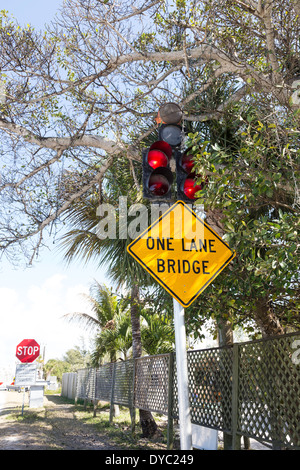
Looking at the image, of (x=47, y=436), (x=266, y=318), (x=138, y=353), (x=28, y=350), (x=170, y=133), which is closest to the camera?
(x=170, y=133)

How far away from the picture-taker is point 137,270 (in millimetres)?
10727

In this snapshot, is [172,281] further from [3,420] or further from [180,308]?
[3,420]

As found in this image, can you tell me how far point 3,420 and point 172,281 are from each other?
9.83 m

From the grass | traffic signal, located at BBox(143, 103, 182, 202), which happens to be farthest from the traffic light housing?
the grass

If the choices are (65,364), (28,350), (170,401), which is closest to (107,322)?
(28,350)

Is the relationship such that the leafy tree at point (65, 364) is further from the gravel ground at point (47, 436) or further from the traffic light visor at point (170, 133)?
the traffic light visor at point (170, 133)

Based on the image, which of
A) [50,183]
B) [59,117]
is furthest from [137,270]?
[59,117]

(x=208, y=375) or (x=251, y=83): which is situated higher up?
(x=251, y=83)

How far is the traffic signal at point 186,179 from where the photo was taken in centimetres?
503

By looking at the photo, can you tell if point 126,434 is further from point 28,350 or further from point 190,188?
point 190,188

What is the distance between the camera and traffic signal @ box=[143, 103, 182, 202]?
4.91m

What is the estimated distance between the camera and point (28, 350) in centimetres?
1559

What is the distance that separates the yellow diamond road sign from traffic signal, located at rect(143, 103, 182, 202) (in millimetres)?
254

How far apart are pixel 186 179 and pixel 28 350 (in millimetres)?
12382
